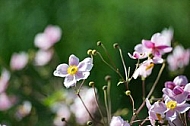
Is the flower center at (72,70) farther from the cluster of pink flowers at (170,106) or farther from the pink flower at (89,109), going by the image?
the pink flower at (89,109)

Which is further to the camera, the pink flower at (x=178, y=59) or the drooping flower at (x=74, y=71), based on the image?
the pink flower at (x=178, y=59)

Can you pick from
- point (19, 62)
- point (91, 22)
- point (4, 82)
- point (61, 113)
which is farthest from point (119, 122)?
point (91, 22)

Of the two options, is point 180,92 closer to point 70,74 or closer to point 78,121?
point 70,74

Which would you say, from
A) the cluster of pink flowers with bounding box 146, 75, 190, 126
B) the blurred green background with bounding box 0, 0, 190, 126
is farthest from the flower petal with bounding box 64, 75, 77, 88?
the blurred green background with bounding box 0, 0, 190, 126

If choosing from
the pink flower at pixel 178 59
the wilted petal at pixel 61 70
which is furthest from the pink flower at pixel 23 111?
the wilted petal at pixel 61 70

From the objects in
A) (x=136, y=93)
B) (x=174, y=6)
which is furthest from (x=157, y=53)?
(x=174, y=6)

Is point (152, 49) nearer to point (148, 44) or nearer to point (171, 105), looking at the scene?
point (148, 44)

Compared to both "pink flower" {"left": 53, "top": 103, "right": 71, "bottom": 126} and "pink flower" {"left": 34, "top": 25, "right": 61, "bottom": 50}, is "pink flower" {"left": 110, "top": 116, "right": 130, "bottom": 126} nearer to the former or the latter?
"pink flower" {"left": 53, "top": 103, "right": 71, "bottom": 126}
